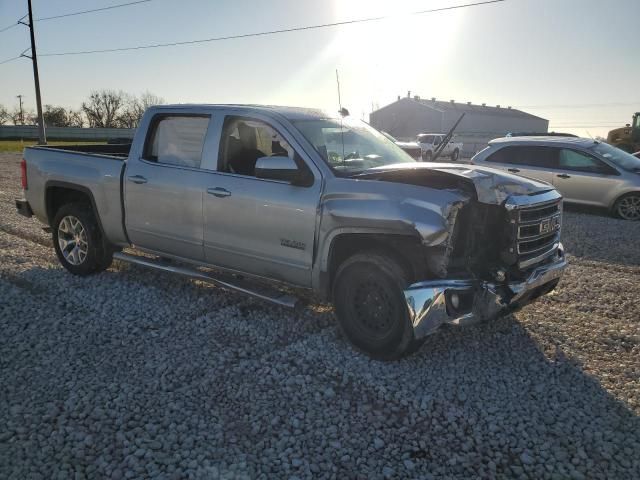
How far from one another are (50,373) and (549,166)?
1023 cm

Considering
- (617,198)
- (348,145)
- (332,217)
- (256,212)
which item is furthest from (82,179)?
(617,198)

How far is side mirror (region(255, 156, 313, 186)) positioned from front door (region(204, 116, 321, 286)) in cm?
7

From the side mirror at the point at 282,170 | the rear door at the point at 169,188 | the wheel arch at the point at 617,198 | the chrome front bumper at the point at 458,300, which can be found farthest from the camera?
the wheel arch at the point at 617,198

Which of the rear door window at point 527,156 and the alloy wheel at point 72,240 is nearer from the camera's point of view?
the alloy wheel at point 72,240

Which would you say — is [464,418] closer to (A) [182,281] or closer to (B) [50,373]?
(B) [50,373]

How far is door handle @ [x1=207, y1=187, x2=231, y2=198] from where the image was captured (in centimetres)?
454

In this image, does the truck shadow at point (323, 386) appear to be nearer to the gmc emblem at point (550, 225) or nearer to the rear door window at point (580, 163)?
the gmc emblem at point (550, 225)

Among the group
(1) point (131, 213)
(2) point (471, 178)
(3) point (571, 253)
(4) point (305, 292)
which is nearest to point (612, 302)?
(3) point (571, 253)

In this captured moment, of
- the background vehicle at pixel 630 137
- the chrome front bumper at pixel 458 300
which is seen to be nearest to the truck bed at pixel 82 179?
the chrome front bumper at pixel 458 300

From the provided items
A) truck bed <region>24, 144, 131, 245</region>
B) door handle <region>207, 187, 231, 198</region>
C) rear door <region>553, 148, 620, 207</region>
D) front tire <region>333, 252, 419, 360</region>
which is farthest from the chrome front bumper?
rear door <region>553, 148, 620, 207</region>

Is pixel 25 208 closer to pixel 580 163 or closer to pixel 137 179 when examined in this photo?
pixel 137 179

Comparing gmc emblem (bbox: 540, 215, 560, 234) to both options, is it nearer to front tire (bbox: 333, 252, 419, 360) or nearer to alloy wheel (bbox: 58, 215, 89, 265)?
front tire (bbox: 333, 252, 419, 360)

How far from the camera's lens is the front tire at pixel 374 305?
3.68 meters

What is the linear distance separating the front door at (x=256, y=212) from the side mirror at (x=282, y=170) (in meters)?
0.07
